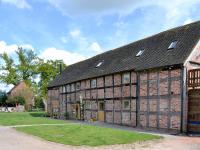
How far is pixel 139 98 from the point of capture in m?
24.7

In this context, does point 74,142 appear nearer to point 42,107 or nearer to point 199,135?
point 199,135

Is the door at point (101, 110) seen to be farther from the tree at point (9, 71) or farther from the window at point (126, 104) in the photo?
the tree at point (9, 71)

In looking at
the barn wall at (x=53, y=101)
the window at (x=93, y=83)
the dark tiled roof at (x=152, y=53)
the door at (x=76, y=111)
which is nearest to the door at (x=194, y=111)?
the dark tiled roof at (x=152, y=53)

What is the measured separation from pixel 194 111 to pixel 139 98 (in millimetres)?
5334

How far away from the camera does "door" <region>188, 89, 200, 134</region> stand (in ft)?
66.1

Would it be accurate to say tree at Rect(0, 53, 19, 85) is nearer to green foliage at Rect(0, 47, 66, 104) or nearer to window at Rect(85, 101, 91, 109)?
green foliage at Rect(0, 47, 66, 104)

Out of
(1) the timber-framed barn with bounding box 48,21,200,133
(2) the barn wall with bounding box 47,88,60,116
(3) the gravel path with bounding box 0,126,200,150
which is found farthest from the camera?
(2) the barn wall with bounding box 47,88,60,116

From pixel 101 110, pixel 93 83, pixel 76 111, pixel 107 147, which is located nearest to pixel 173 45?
pixel 101 110

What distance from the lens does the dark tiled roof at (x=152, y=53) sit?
22.4 meters

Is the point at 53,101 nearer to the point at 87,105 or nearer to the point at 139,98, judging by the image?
the point at 87,105

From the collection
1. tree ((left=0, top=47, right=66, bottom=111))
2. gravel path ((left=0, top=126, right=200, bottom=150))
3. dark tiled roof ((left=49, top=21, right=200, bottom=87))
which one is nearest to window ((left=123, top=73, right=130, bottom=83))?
dark tiled roof ((left=49, top=21, right=200, bottom=87))

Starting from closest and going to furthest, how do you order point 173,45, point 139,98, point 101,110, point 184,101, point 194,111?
point 194,111, point 184,101, point 173,45, point 139,98, point 101,110

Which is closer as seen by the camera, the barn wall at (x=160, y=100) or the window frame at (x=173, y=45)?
the barn wall at (x=160, y=100)

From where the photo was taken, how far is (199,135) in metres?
19.7
